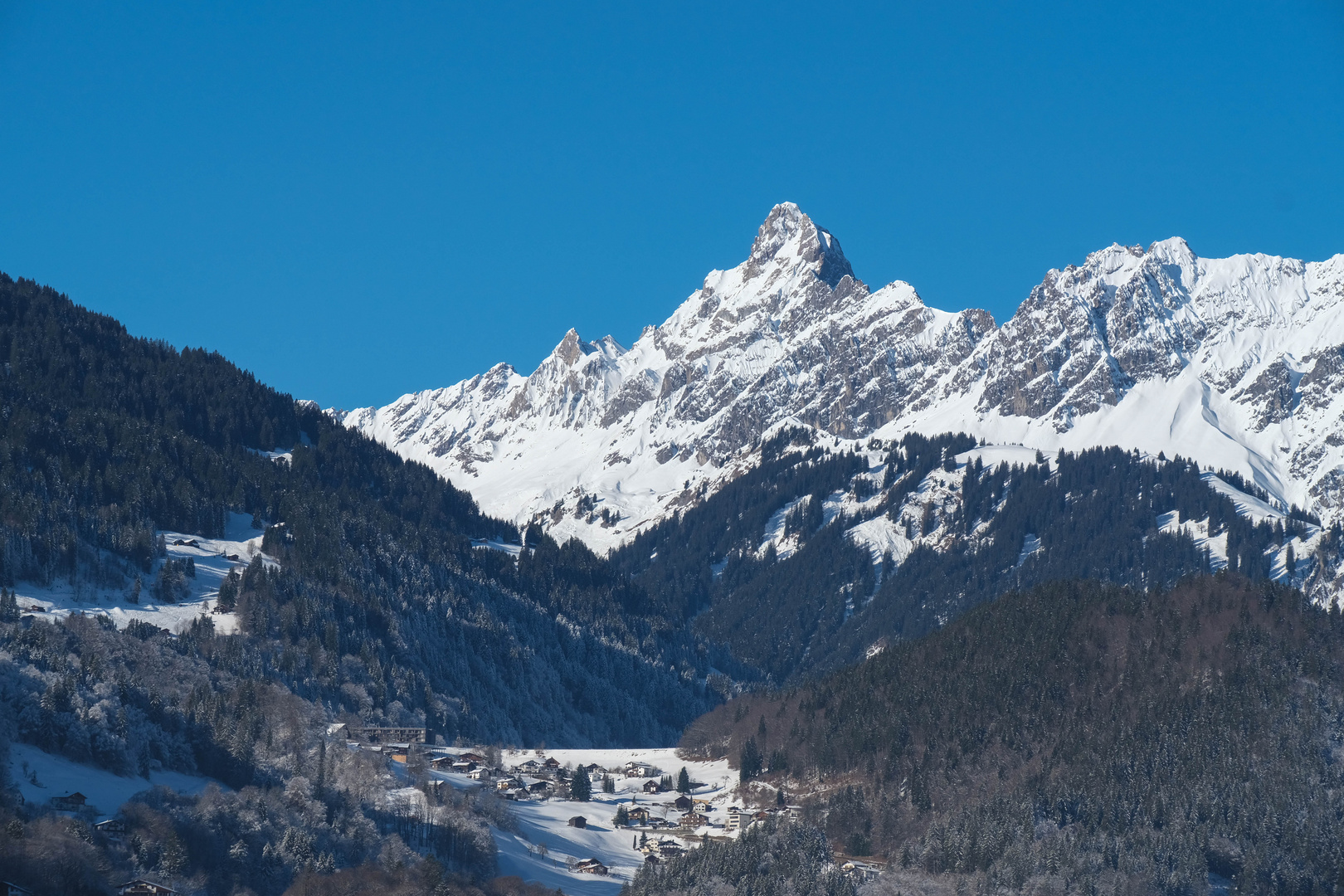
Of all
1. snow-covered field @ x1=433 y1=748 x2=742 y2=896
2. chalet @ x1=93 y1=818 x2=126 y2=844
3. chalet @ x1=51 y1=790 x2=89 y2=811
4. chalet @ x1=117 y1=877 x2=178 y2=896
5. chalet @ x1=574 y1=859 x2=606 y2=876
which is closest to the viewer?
chalet @ x1=117 y1=877 x2=178 y2=896

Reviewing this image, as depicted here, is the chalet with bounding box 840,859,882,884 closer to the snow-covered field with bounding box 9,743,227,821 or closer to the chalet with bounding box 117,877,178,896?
the snow-covered field with bounding box 9,743,227,821

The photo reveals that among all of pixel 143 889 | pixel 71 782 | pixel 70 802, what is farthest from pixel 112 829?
pixel 71 782

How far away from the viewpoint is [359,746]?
194 metres

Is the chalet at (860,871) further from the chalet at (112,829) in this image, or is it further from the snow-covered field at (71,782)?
the chalet at (112,829)

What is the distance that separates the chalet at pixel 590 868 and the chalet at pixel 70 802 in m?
50.2

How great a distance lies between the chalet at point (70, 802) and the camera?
140 metres

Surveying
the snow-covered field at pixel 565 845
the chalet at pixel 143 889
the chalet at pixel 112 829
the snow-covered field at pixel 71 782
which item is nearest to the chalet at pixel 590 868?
the snow-covered field at pixel 565 845

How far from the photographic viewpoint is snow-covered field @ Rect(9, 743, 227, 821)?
471ft

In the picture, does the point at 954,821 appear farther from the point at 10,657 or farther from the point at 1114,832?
the point at 10,657

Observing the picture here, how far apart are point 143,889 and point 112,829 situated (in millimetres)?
9478

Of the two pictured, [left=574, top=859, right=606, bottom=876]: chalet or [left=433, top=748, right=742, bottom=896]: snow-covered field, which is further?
[left=574, top=859, right=606, bottom=876]: chalet

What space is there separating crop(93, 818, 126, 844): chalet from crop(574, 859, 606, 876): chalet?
4821 centimetres

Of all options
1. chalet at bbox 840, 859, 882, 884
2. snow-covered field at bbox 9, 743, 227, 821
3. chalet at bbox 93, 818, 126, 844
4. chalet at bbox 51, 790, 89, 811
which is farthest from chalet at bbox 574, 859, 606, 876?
chalet at bbox 51, 790, 89, 811

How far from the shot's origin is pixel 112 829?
455ft
